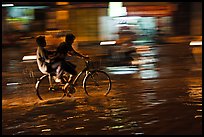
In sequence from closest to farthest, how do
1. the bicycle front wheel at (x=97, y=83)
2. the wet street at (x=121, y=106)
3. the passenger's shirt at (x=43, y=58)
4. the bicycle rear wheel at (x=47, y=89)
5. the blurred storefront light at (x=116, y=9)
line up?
the wet street at (x=121, y=106) → the passenger's shirt at (x=43, y=58) → the bicycle rear wheel at (x=47, y=89) → the bicycle front wheel at (x=97, y=83) → the blurred storefront light at (x=116, y=9)

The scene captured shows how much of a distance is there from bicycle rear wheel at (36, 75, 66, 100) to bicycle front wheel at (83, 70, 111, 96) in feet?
1.98

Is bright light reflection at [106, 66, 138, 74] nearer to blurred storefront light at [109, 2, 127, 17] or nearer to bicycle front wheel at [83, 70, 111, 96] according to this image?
bicycle front wheel at [83, 70, 111, 96]

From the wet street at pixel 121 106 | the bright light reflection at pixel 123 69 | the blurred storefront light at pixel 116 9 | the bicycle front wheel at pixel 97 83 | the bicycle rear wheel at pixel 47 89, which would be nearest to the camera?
the wet street at pixel 121 106

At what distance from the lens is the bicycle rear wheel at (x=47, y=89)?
406 inches

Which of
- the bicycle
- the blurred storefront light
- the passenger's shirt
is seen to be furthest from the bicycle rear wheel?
the blurred storefront light

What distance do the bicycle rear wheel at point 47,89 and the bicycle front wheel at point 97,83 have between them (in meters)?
0.60

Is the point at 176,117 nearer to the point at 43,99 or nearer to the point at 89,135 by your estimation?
the point at 89,135

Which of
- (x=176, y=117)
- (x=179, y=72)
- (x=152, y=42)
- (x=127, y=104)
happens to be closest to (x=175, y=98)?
(x=127, y=104)

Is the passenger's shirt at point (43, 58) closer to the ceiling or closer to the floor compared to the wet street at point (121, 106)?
closer to the ceiling

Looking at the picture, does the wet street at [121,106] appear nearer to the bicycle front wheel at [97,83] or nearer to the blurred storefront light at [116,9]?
the bicycle front wheel at [97,83]

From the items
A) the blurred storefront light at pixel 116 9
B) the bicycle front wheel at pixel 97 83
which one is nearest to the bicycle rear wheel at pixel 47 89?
the bicycle front wheel at pixel 97 83

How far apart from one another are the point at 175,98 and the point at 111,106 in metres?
1.62

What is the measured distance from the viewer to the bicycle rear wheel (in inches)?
406

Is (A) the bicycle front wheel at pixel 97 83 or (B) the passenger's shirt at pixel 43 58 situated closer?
(B) the passenger's shirt at pixel 43 58
